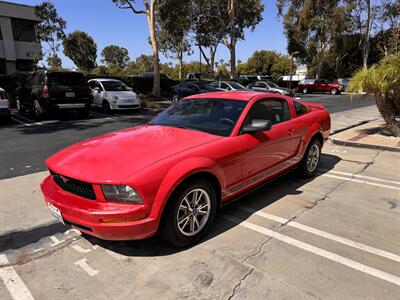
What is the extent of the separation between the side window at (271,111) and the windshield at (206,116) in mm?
167

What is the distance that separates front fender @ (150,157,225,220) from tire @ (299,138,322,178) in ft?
8.18

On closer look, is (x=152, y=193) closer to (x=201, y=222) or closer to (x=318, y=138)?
(x=201, y=222)

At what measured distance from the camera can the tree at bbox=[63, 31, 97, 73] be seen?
38.8 meters

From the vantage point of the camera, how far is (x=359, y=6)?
3719cm

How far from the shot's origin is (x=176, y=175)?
120 inches

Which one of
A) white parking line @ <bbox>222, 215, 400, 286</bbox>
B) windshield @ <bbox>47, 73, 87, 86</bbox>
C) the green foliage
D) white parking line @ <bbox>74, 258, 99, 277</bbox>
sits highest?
the green foliage

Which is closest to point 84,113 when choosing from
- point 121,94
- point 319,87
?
point 121,94

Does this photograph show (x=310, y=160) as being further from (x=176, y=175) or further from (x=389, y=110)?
(x=389, y=110)

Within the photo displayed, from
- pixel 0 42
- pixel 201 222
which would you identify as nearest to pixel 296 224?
pixel 201 222

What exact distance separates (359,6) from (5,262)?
141ft

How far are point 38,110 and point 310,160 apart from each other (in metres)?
9.99

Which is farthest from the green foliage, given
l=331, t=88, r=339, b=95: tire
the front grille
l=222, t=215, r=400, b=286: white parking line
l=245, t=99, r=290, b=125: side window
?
the front grille

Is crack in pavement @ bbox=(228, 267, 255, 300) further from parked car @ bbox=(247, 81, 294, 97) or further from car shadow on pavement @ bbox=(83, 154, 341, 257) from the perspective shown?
parked car @ bbox=(247, 81, 294, 97)

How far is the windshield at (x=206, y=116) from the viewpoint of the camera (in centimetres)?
399
